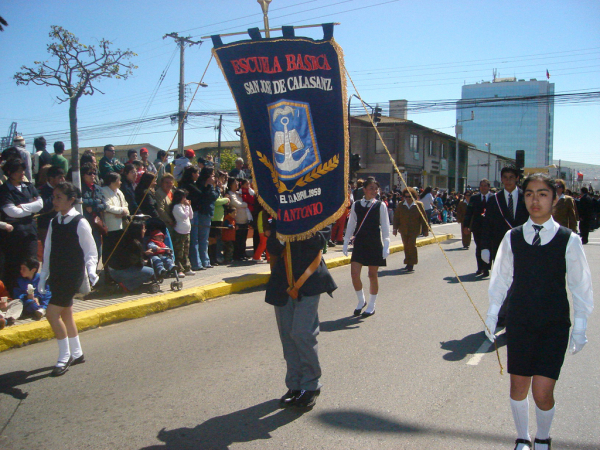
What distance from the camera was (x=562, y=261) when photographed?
300 centimetres

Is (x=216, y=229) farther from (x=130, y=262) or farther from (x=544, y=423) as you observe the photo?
(x=544, y=423)

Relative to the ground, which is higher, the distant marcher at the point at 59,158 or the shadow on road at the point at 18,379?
the distant marcher at the point at 59,158

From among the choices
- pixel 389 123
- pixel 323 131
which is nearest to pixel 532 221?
pixel 323 131

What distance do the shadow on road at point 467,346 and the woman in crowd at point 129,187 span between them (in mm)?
5911

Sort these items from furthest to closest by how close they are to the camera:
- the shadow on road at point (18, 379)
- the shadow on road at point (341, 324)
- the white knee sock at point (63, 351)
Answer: the shadow on road at point (341, 324) < the white knee sock at point (63, 351) < the shadow on road at point (18, 379)

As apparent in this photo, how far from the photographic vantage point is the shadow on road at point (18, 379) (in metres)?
4.31

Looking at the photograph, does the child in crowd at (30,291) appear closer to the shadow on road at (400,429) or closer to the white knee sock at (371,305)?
the white knee sock at (371,305)

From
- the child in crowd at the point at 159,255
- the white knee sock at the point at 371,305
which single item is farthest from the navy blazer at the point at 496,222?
the child in crowd at the point at 159,255

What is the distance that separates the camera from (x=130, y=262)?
765 centimetres

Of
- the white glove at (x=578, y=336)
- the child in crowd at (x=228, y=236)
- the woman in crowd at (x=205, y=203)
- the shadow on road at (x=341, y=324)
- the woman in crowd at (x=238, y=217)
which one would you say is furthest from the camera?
the woman in crowd at (x=238, y=217)

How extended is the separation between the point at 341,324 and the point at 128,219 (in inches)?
161

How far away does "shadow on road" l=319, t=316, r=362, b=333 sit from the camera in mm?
6273

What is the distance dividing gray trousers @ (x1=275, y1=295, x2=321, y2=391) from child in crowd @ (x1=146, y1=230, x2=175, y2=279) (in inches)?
172

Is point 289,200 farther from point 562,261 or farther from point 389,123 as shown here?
point 389,123
